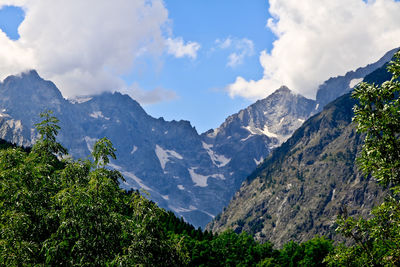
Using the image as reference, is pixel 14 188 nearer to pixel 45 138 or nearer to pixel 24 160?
pixel 24 160

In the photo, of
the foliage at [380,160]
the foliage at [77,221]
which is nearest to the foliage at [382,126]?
the foliage at [380,160]

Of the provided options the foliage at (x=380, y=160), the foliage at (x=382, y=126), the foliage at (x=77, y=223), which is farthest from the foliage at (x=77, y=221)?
the foliage at (x=382, y=126)

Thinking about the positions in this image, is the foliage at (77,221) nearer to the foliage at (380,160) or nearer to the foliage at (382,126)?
the foliage at (380,160)

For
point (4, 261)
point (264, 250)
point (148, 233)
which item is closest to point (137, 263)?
point (148, 233)

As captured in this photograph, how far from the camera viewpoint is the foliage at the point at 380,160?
72.6 feet

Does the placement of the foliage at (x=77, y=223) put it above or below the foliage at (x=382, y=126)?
above

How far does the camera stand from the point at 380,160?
2277 cm

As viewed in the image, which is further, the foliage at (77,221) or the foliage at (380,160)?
the foliage at (380,160)

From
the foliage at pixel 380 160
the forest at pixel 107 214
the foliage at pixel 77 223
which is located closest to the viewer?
the foliage at pixel 77 223

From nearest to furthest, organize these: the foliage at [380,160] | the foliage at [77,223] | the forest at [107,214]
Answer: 1. the foliage at [77,223]
2. the forest at [107,214]
3. the foliage at [380,160]

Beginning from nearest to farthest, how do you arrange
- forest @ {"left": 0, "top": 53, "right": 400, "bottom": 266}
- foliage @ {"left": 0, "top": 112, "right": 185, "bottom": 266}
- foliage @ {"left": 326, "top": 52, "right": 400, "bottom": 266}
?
foliage @ {"left": 0, "top": 112, "right": 185, "bottom": 266}, forest @ {"left": 0, "top": 53, "right": 400, "bottom": 266}, foliage @ {"left": 326, "top": 52, "right": 400, "bottom": 266}

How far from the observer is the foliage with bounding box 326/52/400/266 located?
22141 millimetres

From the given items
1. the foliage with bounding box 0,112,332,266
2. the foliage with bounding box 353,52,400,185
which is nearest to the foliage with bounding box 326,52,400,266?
the foliage with bounding box 353,52,400,185

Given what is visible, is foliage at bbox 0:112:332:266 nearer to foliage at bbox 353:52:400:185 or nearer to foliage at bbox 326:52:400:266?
foliage at bbox 326:52:400:266
